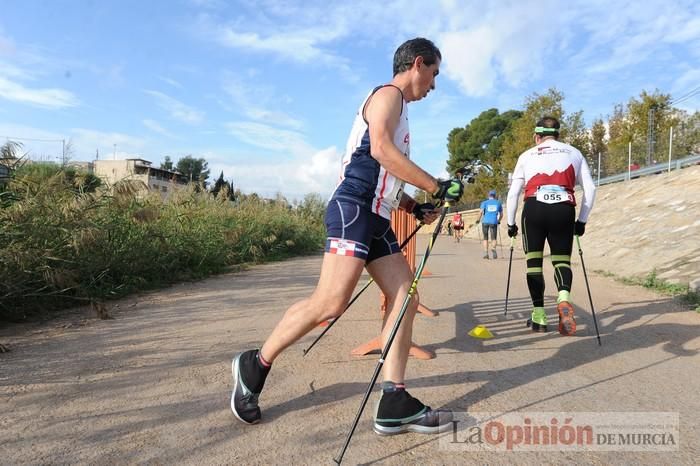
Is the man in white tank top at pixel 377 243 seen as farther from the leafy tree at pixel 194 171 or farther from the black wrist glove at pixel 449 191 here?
the leafy tree at pixel 194 171

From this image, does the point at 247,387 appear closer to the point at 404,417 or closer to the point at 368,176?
the point at 404,417

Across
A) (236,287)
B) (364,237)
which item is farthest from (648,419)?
(236,287)

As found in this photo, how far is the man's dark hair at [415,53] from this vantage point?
2.76m

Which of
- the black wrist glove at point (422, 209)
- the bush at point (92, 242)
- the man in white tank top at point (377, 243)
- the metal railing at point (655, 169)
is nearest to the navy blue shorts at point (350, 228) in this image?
the man in white tank top at point (377, 243)

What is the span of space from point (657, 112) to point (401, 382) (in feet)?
120

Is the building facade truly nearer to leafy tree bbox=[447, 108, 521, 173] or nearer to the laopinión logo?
the laopinión logo

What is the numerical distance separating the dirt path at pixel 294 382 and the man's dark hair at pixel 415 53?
1981mm

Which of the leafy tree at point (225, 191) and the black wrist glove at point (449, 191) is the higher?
the leafy tree at point (225, 191)

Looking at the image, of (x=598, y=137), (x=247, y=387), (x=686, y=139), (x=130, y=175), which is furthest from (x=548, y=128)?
(x=598, y=137)

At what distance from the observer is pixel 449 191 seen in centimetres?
265

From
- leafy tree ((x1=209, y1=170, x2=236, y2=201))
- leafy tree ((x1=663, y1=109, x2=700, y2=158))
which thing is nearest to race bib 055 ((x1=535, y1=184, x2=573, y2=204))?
leafy tree ((x1=209, y1=170, x2=236, y2=201))

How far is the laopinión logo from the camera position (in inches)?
92.6

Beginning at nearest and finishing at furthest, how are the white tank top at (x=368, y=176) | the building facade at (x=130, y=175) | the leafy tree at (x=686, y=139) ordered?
the white tank top at (x=368, y=176)
the building facade at (x=130, y=175)
the leafy tree at (x=686, y=139)

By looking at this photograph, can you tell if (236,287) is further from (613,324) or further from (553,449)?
(553,449)
